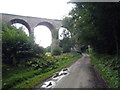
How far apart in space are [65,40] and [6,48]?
83.4ft

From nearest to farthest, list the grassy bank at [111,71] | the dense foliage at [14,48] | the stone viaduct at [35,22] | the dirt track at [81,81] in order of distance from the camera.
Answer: the grassy bank at [111,71], the dirt track at [81,81], the dense foliage at [14,48], the stone viaduct at [35,22]

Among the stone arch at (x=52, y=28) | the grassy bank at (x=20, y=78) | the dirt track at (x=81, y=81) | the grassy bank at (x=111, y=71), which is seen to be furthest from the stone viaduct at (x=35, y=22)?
the dirt track at (x=81, y=81)

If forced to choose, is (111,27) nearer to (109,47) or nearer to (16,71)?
(109,47)

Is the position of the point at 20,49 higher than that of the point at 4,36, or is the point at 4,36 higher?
the point at 4,36

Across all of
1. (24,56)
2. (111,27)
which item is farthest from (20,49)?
(111,27)

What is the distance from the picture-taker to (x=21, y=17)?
3297 centimetres

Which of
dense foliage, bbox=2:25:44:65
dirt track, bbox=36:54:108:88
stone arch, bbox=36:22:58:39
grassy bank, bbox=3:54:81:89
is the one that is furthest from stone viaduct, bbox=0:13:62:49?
dirt track, bbox=36:54:108:88

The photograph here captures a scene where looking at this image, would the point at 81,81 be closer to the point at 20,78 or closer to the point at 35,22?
the point at 20,78

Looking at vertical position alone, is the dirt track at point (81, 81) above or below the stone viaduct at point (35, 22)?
below

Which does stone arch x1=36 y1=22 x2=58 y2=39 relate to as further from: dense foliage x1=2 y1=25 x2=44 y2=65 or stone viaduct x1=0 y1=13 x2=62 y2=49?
dense foliage x1=2 y1=25 x2=44 y2=65

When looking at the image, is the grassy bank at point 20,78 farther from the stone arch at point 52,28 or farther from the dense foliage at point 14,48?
the stone arch at point 52,28

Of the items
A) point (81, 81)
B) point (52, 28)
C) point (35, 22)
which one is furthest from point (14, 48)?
point (52, 28)

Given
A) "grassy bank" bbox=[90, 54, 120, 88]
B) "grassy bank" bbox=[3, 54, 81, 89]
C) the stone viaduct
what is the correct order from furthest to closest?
the stone viaduct < "grassy bank" bbox=[3, 54, 81, 89] < "grassy bank" bbox=[90, 54, 120, 88]

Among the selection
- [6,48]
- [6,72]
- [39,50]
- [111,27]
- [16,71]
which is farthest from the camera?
[39,50]
